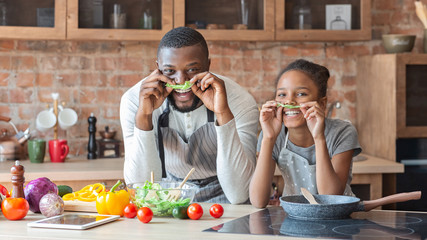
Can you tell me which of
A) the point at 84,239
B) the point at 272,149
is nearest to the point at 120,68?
the point at 272,149

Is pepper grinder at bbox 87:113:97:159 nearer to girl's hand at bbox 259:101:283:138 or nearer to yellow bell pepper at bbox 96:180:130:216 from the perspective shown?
girl's hand at bbox 259:101:283:138

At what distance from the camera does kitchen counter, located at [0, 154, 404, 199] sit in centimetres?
313

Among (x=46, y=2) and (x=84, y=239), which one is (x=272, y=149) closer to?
(x=84, y=239)

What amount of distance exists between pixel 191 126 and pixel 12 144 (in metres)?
1.58

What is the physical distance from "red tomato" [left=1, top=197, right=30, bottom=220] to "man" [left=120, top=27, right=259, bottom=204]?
20.9 inches

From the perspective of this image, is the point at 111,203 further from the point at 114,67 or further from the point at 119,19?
the point at 114,67

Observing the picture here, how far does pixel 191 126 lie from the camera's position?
2.36 meters

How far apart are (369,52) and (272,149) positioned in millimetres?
2008

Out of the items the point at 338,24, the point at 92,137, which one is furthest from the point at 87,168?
the point at 338,24

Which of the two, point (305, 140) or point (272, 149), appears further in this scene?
point (305, 140)

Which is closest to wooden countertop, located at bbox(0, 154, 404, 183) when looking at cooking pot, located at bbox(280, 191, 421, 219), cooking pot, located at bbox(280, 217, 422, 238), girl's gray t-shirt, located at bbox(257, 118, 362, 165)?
girl's gray t-shirt, located at bbox(257, 118, 362, 165)

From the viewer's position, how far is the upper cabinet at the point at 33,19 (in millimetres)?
3461

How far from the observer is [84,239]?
4.95 ft

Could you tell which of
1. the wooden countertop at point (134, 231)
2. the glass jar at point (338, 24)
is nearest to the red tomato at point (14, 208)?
the wooden countertop at point (134, 231)
